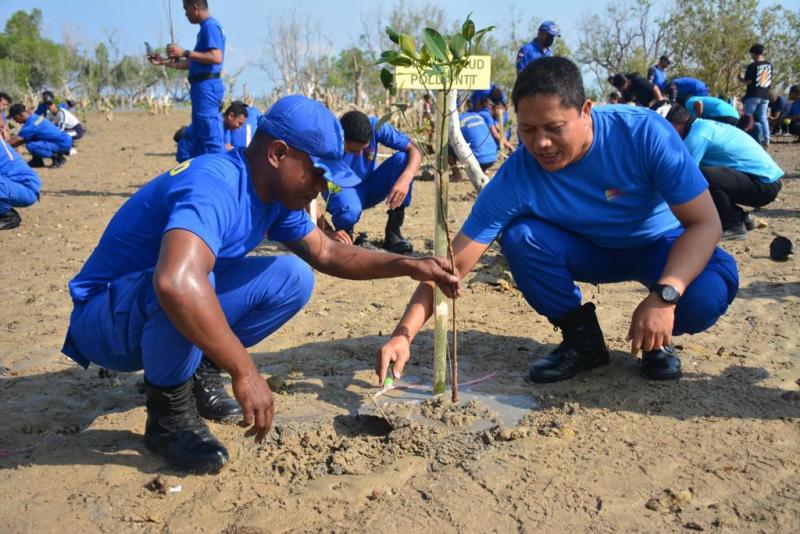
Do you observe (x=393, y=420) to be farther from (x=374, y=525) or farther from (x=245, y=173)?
(x=245, y=173)

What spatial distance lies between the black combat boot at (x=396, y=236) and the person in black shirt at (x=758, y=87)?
891 cm

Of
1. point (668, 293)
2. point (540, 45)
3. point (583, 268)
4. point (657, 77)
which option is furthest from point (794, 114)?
point (668, 293)

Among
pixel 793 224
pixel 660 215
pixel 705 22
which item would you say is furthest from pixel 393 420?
pixel 705 22

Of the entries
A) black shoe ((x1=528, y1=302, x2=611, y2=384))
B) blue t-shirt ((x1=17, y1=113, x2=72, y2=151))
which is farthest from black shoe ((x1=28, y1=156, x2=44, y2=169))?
black shoe ((x1=528, y1=302, x2=611, y2=384))

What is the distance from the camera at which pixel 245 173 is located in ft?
7.75

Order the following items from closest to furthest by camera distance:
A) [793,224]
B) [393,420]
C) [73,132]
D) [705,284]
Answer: [393,420], [705,284], [793,224], [73,132]

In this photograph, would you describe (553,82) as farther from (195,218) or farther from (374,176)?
(374,176)

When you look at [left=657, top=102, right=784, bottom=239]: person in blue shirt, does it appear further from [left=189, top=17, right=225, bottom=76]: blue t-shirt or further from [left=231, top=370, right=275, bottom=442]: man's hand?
[left=231, top=370, right=275, bottom=442]: man's hand

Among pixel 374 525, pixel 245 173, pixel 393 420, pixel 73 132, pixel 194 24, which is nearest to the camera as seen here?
pixel 374 525

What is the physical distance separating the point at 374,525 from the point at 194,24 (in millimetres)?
6018

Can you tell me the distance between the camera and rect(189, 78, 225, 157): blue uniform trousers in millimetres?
7066

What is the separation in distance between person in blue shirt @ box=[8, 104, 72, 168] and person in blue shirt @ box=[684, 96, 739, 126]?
33.0 feet

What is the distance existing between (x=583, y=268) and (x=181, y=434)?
5.82 ft

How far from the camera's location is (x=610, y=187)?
9.69 feet
